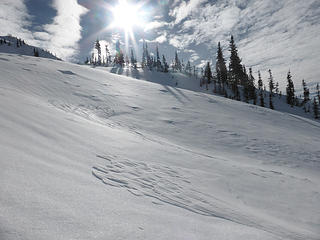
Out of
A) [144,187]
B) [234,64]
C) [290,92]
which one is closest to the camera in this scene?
[144,187]

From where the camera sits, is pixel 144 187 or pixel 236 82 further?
pixel 236 82

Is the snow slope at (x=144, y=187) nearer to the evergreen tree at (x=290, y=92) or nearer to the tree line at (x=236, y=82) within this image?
the tree line at (x=236, y=82)

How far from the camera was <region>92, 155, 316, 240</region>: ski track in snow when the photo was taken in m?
3.20

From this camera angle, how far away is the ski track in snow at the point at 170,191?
320 centimetres

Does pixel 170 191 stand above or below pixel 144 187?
below

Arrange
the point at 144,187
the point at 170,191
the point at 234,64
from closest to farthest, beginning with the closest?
the point at 144,187 → the point at 170,191 → the point at 234,64

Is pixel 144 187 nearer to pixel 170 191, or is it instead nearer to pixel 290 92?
pixel 170 191

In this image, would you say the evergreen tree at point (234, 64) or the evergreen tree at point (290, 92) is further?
the evergreen tree at point (290, 92)

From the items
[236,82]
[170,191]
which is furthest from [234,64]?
[170,191]

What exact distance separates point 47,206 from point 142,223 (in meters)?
1.07

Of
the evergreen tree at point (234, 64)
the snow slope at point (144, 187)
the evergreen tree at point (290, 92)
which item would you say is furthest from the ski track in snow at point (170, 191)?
the evergreen tree at point (290, 92)

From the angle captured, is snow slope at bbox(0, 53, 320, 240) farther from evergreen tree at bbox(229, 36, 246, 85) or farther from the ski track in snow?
evergreen tree at bbox(229, 36, 246, 85)

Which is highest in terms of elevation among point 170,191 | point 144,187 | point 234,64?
point 234,64

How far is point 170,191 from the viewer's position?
3682 mm
